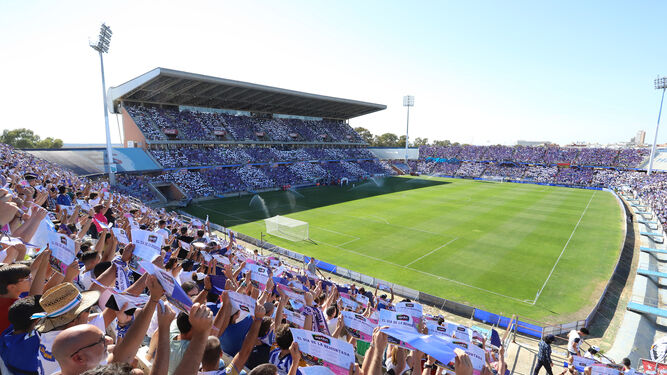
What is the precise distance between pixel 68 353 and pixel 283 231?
81.3 feet

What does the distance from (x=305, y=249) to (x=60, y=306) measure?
2129 centimetres

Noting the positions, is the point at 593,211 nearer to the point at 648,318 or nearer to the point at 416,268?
the point at 648,318

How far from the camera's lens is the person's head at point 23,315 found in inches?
114

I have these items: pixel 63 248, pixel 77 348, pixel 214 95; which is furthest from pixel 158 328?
pixel 214 95

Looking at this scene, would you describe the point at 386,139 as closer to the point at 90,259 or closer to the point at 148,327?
the point at 90,259

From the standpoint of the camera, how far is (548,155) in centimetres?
7225

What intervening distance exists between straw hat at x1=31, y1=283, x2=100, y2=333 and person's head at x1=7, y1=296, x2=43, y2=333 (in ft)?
0.30

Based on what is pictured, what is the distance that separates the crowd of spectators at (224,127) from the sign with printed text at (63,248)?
43.7m

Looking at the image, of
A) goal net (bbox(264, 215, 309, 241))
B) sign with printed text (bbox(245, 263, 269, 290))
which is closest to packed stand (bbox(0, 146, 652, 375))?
sign with printed text (bbox(245, 263, 269, 290))

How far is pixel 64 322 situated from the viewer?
2.91 m

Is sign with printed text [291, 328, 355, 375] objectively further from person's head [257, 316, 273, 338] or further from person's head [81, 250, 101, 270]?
person's head [81, 250, 101, 270]

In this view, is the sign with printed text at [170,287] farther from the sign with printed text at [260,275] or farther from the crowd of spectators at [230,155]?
the crowd of spectators at [230,155]

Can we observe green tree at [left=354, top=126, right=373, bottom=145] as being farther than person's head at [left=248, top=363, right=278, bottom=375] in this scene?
Yes

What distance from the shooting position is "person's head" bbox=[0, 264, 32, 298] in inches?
132
